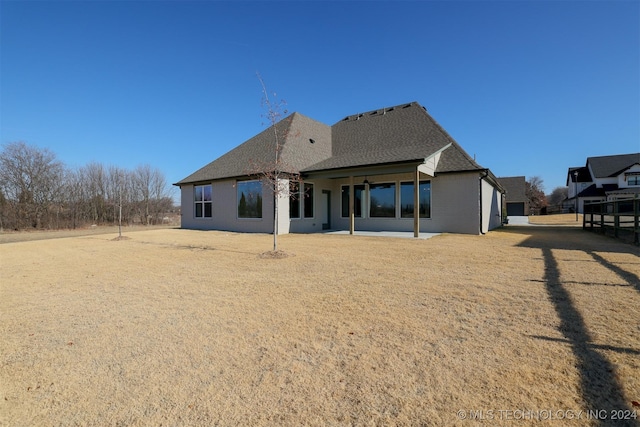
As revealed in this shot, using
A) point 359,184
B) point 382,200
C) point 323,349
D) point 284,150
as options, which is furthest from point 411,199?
point 323,349

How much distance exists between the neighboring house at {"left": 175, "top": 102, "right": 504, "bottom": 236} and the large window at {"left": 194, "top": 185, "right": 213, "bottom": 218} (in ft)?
0.21

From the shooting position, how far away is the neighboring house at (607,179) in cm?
3534

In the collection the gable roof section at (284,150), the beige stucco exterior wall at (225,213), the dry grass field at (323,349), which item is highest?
the gable roof section at (284,150)

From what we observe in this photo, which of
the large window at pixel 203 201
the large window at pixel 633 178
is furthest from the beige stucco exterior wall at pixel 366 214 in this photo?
the large window at pixel 633 178

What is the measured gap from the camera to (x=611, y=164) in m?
39.8

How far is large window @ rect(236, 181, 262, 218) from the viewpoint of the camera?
1548 cm

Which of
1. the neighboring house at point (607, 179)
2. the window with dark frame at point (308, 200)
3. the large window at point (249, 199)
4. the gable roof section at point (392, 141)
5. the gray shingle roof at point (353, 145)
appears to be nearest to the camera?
the gable roof section at point (392, 141)

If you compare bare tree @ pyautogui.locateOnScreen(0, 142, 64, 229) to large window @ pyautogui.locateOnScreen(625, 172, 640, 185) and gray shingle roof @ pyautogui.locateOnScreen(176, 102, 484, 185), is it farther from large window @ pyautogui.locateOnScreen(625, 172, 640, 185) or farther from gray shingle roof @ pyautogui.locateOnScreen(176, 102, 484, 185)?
large window @ pyautogui.locateOnScreen(625, 172, 640, 185)

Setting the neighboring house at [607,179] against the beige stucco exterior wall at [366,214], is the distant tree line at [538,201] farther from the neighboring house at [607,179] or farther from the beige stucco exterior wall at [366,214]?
the beige stucco exterior wall at [366,214]

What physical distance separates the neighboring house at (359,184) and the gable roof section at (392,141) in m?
0.06

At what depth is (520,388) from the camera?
86.0 inches

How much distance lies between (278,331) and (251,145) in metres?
17.3

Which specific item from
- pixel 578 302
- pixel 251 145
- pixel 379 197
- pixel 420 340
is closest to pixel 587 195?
pixel 379 197

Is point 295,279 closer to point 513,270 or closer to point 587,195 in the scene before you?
point 513,270
